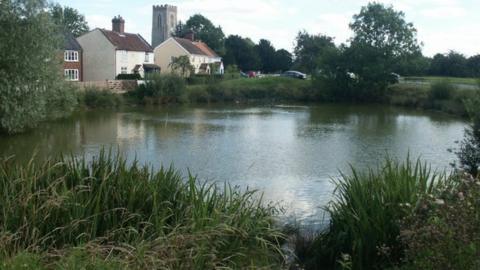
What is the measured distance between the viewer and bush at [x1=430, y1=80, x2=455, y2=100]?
1954 inches

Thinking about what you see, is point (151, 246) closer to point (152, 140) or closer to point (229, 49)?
point (152, 140)

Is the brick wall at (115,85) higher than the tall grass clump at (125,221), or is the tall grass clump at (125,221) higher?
the brick wall at (115,85)

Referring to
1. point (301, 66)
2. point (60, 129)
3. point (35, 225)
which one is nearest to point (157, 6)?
point (301, 66)

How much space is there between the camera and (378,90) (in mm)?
58594

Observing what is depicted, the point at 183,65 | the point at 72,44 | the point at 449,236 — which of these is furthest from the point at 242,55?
the point at 449,236

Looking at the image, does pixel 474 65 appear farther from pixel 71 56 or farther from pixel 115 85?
pixel 71 56

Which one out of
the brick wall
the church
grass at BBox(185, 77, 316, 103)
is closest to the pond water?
the brick wall

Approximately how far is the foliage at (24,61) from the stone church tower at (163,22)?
85.5m

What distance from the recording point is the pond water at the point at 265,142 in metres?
17.6

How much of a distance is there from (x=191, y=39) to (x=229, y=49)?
12151 millimetres

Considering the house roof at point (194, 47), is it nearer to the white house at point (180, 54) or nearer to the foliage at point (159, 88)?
the white house at point (180, 54)

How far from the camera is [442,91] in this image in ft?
165

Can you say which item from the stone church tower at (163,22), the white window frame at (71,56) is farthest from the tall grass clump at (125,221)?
the stone church tower at (163,22)

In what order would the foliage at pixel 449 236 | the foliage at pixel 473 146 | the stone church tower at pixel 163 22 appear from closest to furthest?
the foliage at pixel 449 236 < the foliage at pixel 473 146 < the stone church tower at pixel 163 22
